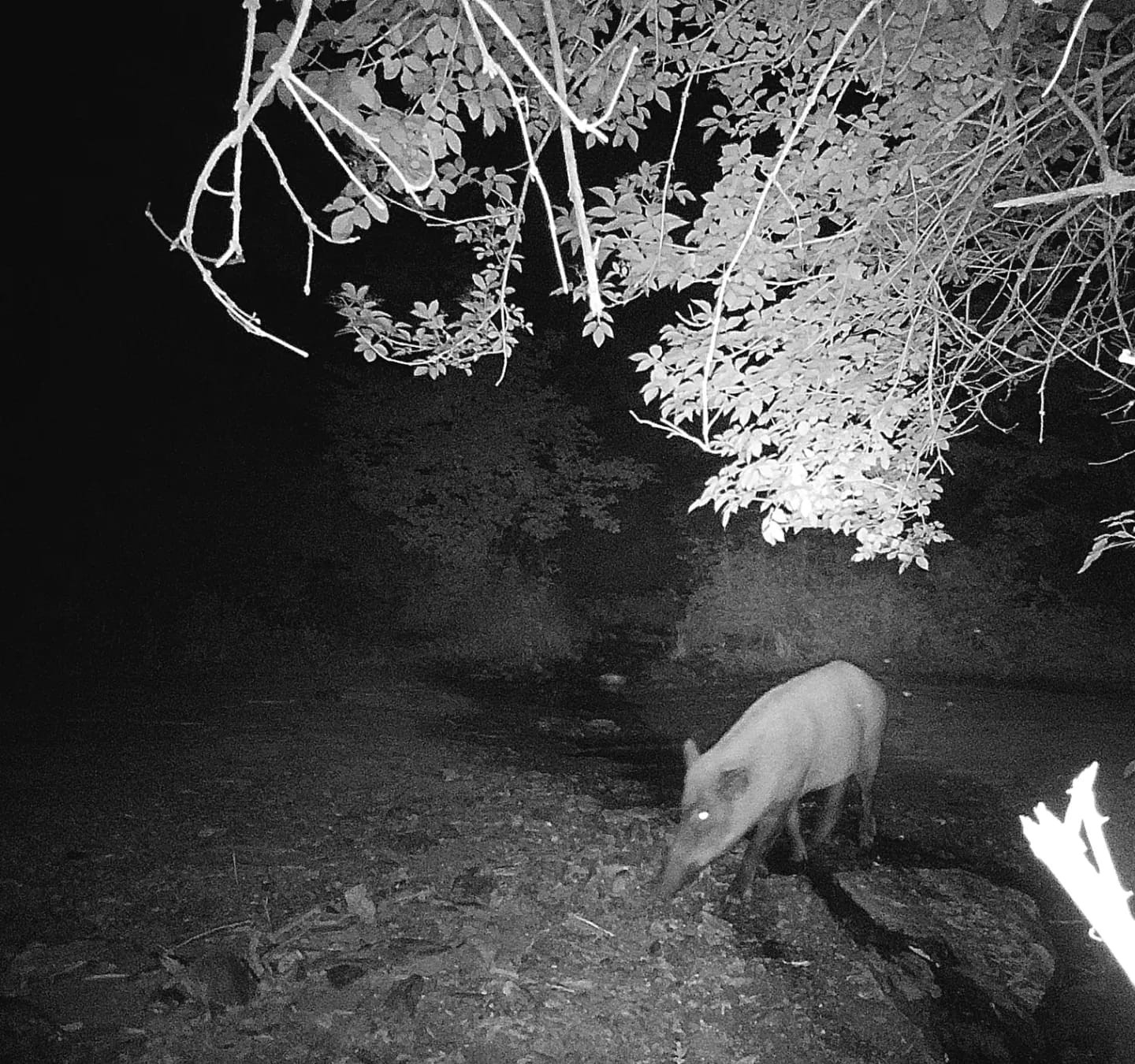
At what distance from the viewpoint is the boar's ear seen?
4.61 m

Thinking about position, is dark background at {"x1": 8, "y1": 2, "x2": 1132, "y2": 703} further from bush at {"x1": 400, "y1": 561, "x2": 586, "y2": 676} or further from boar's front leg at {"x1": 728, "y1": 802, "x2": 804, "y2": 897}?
boar's front leg at {"x1": 728, "y1": 802, "x2": 804, "y2": 897}

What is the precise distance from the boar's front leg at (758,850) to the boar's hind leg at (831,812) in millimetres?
724

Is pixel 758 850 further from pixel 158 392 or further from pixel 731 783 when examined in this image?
pixel 158 392

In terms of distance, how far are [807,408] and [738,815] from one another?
250cm

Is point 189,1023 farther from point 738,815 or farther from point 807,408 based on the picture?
point 807,408

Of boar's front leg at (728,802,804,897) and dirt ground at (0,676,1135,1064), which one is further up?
boar's front leg at (728,802,804,897)

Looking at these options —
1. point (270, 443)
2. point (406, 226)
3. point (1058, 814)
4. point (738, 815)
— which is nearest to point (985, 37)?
point (738, 815)

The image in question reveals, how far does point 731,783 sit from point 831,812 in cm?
152

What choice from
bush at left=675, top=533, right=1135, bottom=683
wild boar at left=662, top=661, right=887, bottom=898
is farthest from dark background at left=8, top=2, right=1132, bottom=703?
wild boar at left=662, top=661, right=887, bottom=898

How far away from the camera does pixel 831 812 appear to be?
5648 millimetres

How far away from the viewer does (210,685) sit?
952cm

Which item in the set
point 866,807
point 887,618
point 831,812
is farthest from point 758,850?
point 887,618

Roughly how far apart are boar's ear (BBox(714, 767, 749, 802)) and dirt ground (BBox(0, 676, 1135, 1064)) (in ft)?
2.25

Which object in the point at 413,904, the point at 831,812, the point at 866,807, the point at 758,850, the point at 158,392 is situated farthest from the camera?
the point at 158,392
